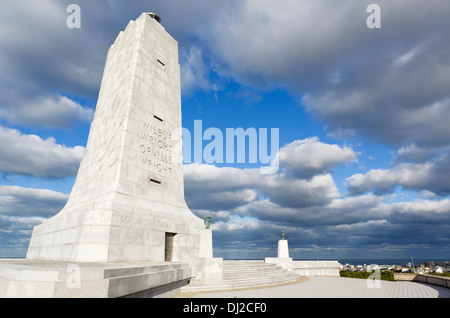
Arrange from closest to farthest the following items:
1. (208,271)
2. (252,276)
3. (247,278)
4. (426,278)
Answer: (208,271)
(247,278)
(252,276)
(426,278)

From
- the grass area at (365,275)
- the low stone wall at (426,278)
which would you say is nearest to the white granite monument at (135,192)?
the low stone wall at (426,278)

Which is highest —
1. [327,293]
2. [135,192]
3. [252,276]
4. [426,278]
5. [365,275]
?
[135,192]

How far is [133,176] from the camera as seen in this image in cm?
1762

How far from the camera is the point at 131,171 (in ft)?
57.6

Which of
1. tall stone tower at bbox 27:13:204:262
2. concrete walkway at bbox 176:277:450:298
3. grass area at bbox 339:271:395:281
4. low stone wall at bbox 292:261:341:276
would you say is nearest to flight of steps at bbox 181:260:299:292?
concrete walkway at bbox 176:277:450:298

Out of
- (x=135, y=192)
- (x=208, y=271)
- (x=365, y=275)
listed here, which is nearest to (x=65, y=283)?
(x=208, y=271)

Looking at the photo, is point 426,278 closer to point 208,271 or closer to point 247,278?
point 247,278


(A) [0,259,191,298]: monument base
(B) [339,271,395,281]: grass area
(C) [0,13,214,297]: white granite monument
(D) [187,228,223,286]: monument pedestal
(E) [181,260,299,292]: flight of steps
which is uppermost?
(C) [0,13,214,297]: white granite monument

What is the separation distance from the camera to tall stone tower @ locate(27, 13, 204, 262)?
577 inches

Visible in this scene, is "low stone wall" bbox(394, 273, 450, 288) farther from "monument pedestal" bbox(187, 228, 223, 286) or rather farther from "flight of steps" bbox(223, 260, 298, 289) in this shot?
"monument pedestal" bbox(187, 228, 223, 286)

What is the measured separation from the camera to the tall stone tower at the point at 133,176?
48.1ft
